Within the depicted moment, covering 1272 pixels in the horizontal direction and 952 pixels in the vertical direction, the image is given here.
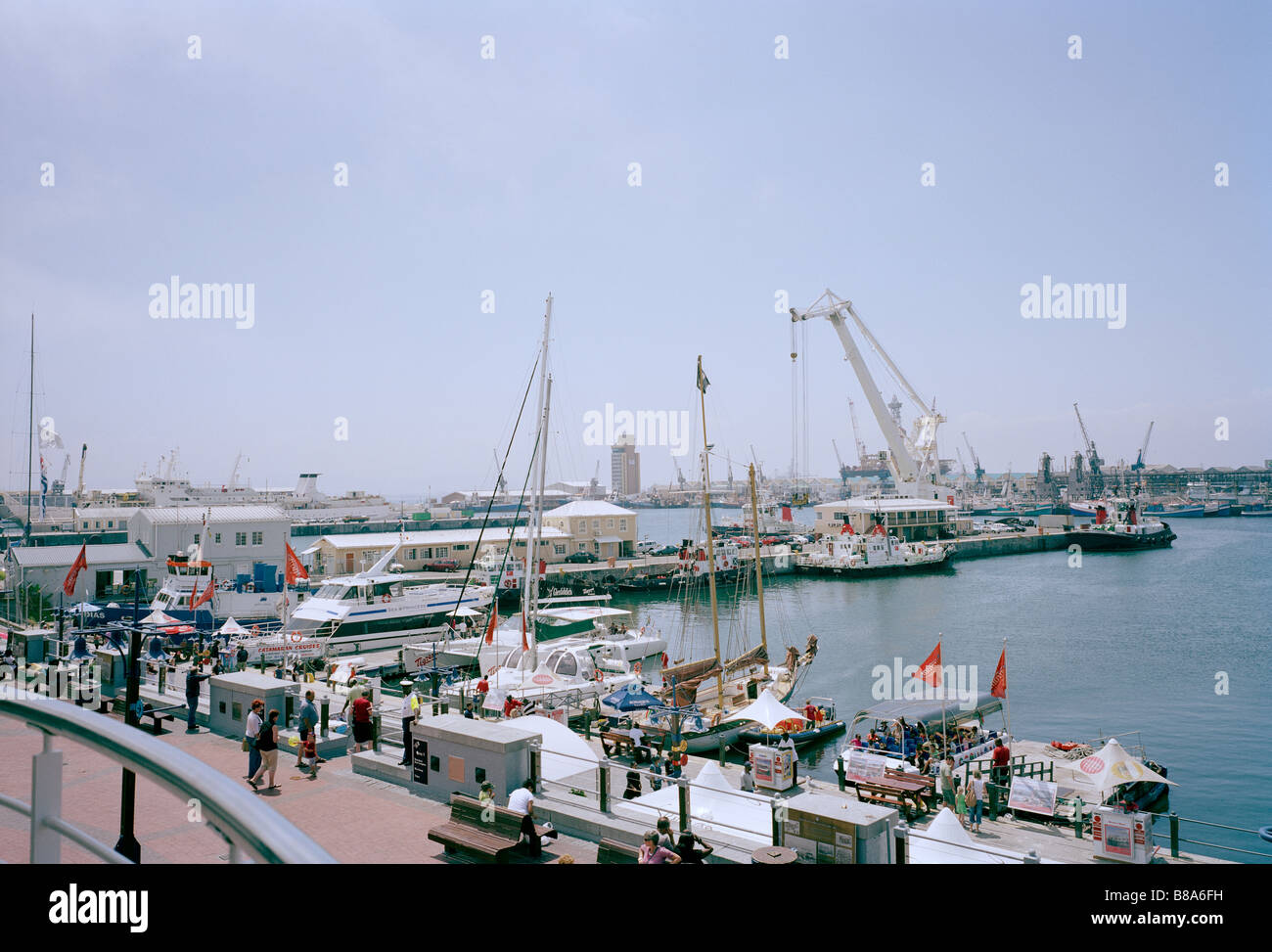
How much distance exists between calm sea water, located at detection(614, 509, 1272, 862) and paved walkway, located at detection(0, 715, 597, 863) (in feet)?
41.0

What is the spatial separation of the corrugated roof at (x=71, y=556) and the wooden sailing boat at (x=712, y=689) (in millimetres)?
30344

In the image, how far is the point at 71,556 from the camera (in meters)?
39.4

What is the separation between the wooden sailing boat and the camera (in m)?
21.7

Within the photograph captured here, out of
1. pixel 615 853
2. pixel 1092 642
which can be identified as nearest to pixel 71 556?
pixel 615 853

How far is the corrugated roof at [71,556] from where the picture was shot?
1517 inches

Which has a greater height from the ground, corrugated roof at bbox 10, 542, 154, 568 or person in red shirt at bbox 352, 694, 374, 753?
corrugated roof at bbox 10, 542, 154, 568

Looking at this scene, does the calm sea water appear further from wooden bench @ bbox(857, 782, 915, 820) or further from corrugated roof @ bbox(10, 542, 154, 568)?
corrugated roof @ bbox(10, 542, 154, 568)

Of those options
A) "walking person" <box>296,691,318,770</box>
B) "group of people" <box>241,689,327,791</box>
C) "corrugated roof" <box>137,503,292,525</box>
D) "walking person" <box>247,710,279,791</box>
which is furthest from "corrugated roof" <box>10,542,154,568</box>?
"walking person" <box>247,710,279,791</box>

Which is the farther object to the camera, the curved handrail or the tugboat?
the tugboat

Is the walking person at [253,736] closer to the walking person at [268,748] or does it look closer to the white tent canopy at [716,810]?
the walking person at [268,748]

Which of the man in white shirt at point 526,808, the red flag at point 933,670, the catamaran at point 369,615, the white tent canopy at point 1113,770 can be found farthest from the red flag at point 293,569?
the white tent canopy at point 1113,770
